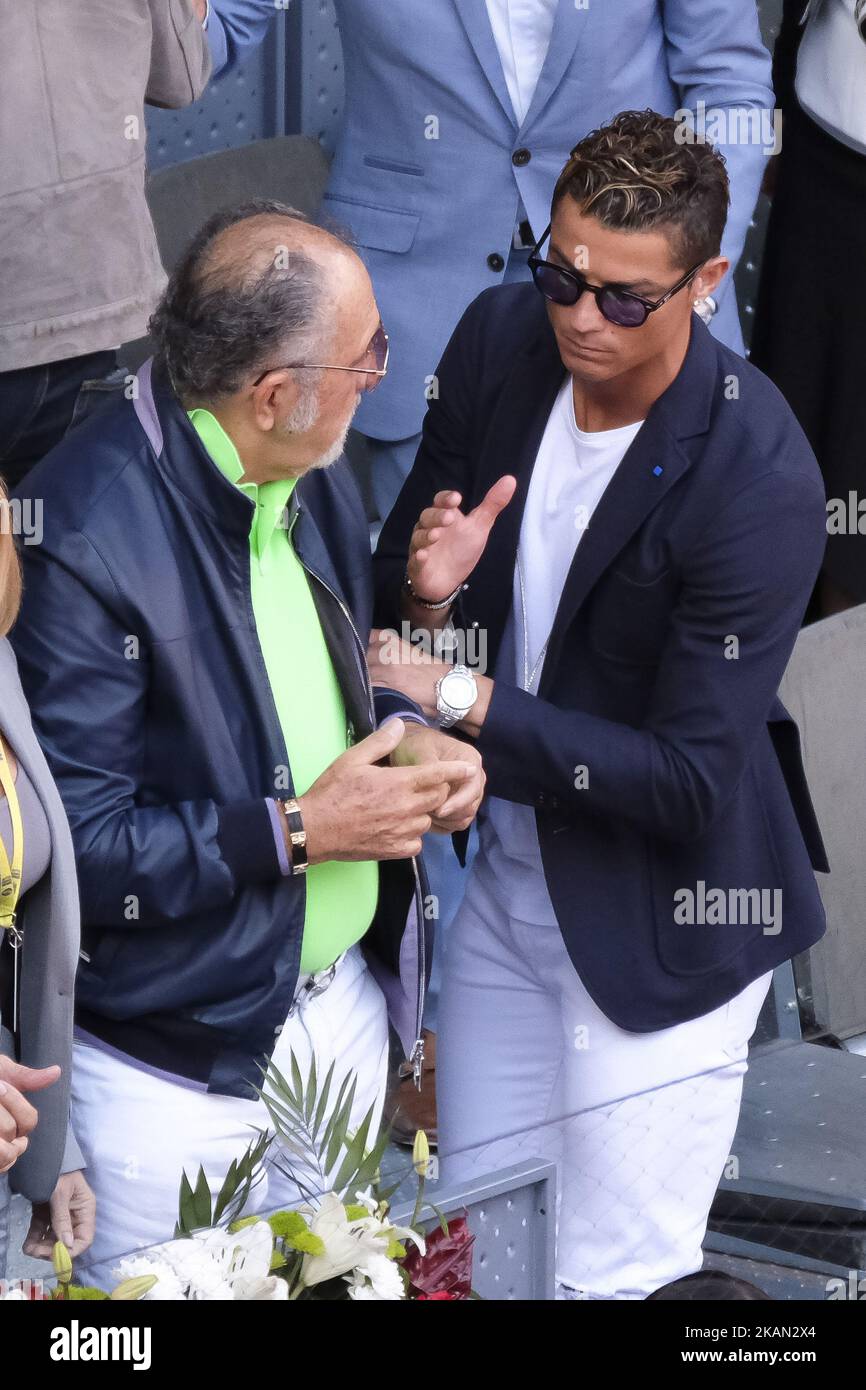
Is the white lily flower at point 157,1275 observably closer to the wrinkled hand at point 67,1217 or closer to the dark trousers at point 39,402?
the wrinkled hand at point 67,1217

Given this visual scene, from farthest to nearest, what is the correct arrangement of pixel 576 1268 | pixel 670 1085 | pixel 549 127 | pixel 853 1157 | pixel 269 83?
1. pixel 269 83
2. pixel 549 127
3. pixel 853 1157
4. pixel 670 1085
5. pixel 576 1268

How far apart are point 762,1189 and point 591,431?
97cm

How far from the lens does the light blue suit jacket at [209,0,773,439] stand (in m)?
3.27

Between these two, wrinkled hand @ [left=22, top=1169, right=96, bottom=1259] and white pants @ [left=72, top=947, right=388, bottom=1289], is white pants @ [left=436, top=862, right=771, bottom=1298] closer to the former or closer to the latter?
white pants @ [left=72, top=947, right=388, bottom=1289]

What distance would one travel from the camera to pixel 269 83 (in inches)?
180

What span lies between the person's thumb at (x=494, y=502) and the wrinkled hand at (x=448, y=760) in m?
0.28

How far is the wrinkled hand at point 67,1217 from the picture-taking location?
212 centimetres

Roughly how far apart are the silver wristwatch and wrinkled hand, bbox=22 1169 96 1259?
2.28 ft

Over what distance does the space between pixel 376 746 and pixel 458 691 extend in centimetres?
24

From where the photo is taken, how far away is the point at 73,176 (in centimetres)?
260

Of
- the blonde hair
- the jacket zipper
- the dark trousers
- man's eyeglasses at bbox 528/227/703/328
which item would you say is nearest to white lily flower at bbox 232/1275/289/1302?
the blonde hair

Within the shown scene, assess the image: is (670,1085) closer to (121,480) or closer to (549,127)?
(121,480)

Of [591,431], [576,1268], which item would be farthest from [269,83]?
[576,1268]

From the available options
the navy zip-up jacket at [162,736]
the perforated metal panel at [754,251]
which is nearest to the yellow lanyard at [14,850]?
the navy zip-up jacket at [162,736]
